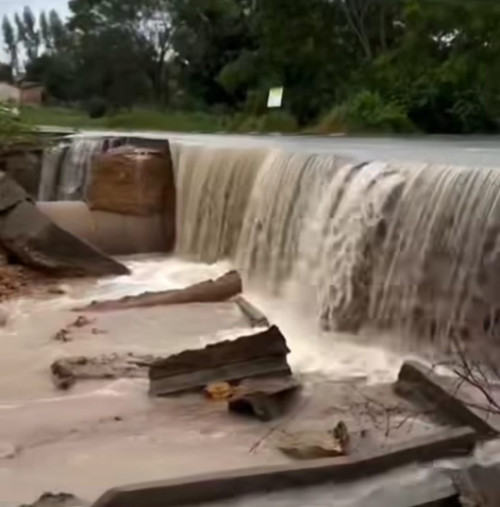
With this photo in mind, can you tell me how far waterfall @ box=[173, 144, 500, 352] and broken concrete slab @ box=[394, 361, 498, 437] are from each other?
114 centimetres

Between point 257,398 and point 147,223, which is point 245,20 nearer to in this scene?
point 147,223

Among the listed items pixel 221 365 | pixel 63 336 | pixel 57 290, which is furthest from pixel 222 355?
pixel 57 290

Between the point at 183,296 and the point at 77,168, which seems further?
the point at 77,168

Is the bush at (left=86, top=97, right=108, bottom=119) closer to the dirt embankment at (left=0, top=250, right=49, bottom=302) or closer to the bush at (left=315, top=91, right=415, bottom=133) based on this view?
the bush at (left=315, top=91, right=415, bottom=133)

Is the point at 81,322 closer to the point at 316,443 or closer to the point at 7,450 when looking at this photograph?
the point at 7,450

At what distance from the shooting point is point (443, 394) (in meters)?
5.28

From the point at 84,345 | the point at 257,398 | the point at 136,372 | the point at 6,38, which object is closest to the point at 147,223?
the point at 84,345

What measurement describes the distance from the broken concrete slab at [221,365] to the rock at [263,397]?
10 cm

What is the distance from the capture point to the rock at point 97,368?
250 inches

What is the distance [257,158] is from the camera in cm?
1109

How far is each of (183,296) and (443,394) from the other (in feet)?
13.1

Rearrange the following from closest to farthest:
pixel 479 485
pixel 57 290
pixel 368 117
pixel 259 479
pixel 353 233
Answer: pixel 479 485, pixel 259 479, pixel 353 233, pixel 57 290, pixel 368 117

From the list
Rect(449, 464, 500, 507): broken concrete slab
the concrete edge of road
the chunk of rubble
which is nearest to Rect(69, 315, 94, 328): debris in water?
the chunk of rubble

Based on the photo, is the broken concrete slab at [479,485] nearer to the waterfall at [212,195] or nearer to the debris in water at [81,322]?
the debris in water at [81,322]
